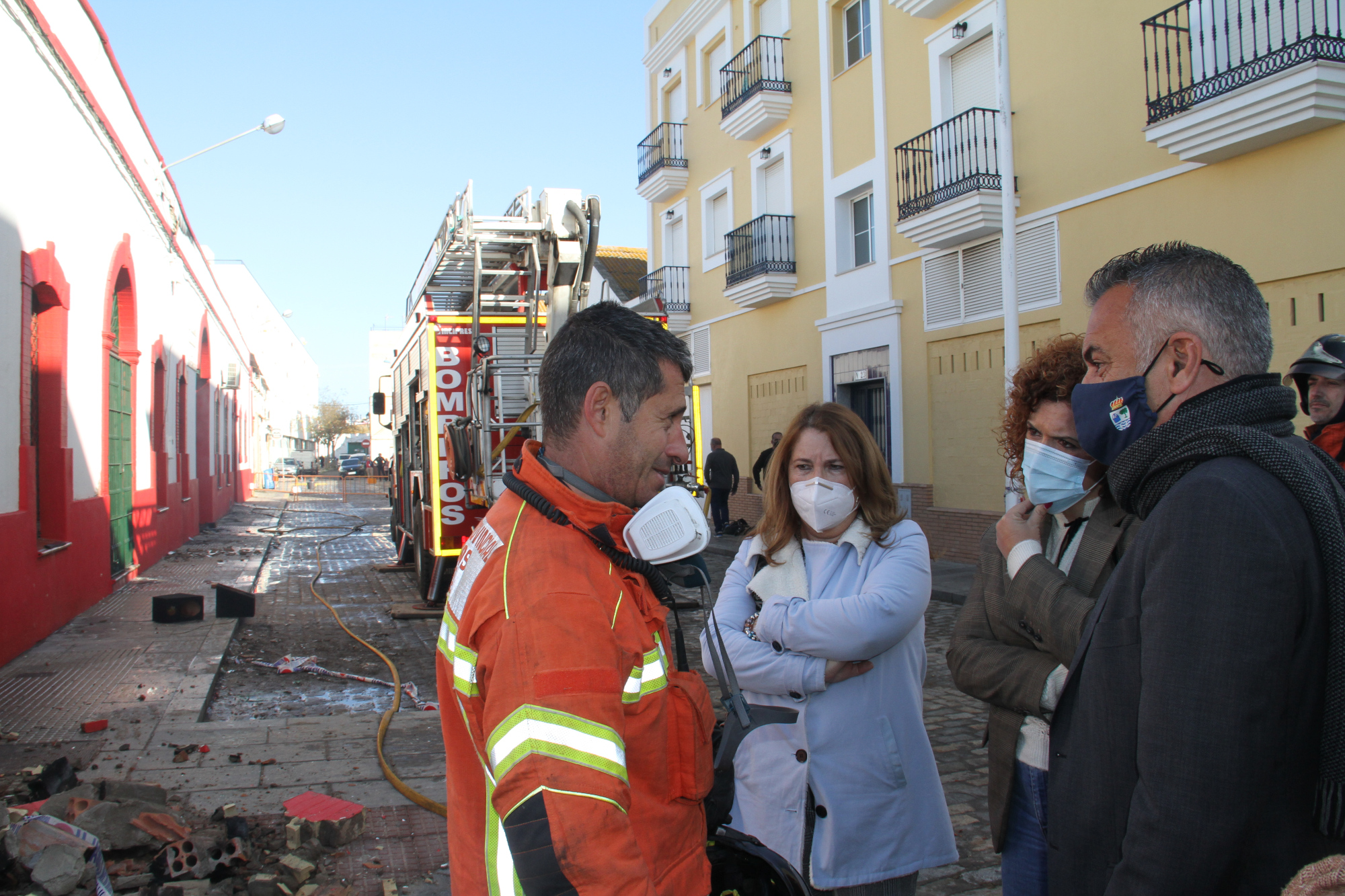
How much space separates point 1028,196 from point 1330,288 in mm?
4201

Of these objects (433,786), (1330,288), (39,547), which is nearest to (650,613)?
(433,786)

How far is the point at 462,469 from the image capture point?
9141 mm

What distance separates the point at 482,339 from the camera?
9422 mm

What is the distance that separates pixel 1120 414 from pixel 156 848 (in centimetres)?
382

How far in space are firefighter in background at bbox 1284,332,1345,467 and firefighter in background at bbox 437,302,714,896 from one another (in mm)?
3767

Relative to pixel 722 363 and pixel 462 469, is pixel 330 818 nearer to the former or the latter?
pixel 462 469

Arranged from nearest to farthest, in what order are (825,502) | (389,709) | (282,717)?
(825,502) → (282,717) → (389,709)

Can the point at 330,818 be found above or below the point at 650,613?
below

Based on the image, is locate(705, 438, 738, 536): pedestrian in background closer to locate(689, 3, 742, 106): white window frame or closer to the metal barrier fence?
locate(689, 3, 742, 106): white window frame

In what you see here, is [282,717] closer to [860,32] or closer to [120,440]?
[120,440]

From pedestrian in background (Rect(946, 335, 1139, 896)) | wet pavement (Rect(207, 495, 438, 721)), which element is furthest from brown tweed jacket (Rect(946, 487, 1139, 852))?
wet pavement (Rect(207, 495, 438, 721))

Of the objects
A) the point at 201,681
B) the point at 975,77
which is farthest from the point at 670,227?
the point at 201,681

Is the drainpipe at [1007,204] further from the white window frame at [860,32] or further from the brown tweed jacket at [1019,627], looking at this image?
the brown tweed jacket at [1019,627]

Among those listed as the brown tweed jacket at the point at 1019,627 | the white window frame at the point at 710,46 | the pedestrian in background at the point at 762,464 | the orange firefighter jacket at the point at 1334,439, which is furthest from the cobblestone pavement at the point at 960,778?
the white window frame at the point at 710,46
